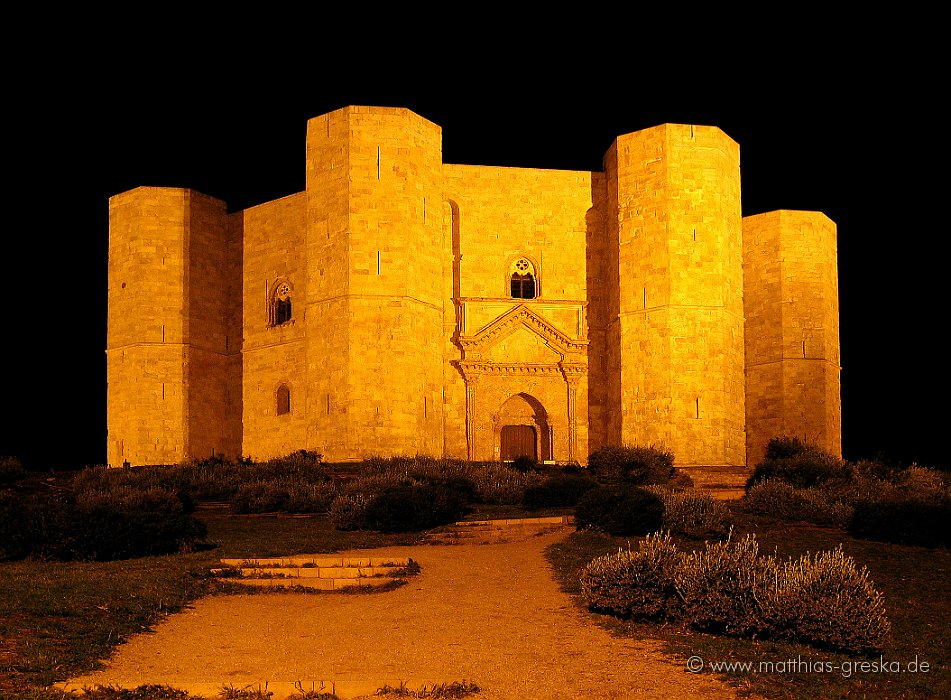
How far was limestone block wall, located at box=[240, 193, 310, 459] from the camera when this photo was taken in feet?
109

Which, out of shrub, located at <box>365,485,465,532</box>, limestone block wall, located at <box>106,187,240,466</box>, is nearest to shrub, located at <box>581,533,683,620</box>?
shrub, located at <box>365,485,465,532</box>

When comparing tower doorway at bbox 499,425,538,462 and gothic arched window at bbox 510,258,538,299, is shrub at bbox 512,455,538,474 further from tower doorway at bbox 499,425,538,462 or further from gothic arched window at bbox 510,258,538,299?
gothic arched window at bbox 510,258,538,299

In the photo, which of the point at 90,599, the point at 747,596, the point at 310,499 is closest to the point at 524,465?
the point at 310,499

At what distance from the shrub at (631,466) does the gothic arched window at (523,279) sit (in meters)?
6.23

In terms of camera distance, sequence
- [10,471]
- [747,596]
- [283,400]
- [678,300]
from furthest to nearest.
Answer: [283,400]
[678,300]
[10,471]
[747,596]

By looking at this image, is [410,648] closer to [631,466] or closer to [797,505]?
[797,505]

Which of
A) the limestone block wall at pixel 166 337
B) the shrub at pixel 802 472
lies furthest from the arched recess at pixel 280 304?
the shrub at pixel 802 472

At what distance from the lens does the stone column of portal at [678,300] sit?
1206 inches

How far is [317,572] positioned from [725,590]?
15.3ft

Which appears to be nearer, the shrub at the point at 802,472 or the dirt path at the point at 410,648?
the dirt path at the point at 410,648

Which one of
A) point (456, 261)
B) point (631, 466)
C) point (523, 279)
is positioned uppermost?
point (456, 261)

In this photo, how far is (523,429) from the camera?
32969 mm

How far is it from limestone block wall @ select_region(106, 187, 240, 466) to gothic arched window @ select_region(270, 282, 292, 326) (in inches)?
66.9

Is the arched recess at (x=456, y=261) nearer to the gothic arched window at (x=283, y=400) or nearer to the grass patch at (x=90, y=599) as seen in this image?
the gothic arched window at (x=283, y=400)
